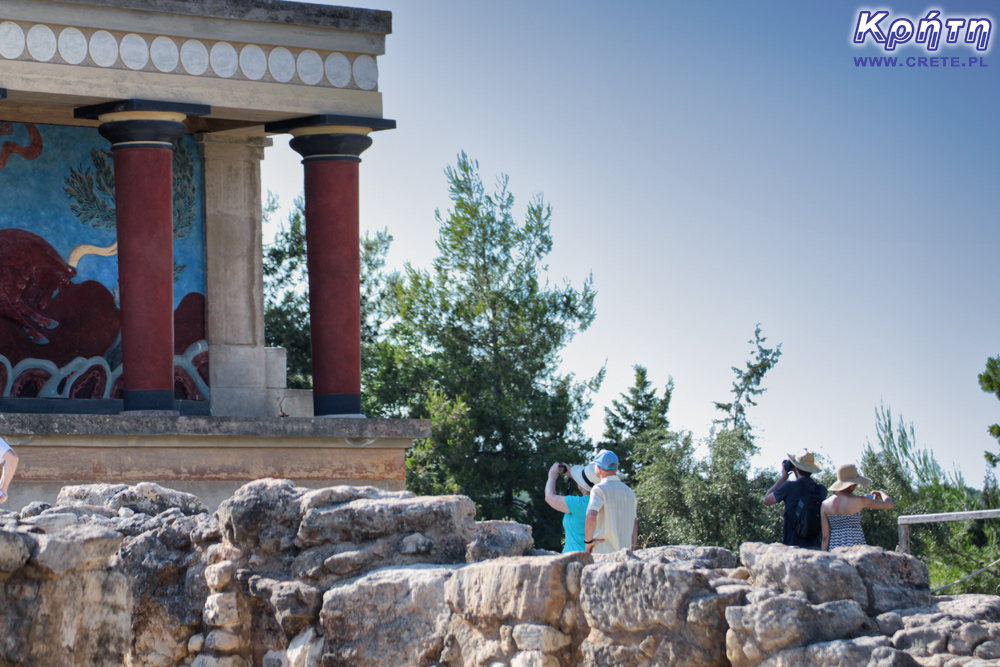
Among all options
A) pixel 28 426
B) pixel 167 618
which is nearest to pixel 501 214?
pixel 28 426

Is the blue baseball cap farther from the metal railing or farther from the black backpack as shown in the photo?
the metal railing

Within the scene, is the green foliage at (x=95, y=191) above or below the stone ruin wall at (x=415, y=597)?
above

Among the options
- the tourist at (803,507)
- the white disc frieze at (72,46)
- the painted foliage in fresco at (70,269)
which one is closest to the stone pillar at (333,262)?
the painted foliage in fresco at (70,269)

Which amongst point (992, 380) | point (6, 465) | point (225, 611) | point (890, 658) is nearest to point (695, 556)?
point (890, 658)

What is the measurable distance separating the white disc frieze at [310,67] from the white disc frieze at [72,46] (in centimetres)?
205

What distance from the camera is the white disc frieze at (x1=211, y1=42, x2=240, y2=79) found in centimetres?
1295

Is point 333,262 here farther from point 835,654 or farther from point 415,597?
point 835,654

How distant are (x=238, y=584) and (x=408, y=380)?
62.1 ft

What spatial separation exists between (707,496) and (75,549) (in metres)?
17.0

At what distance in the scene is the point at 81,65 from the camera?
12.3 meters

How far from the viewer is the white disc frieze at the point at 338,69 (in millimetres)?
13406

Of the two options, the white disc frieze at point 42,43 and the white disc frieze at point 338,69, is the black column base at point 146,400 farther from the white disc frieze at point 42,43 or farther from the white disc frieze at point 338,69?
the white disc frieze at point 338,69

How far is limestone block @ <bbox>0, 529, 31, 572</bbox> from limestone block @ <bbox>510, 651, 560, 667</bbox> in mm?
1938

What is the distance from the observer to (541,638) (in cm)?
451
